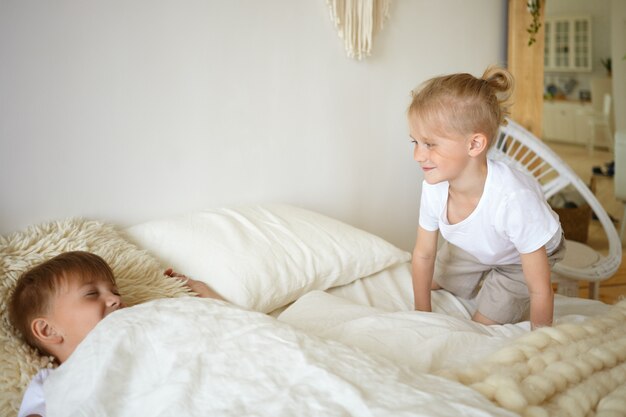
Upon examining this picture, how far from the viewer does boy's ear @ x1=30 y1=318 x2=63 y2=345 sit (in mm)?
1271

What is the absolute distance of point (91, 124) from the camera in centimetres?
165

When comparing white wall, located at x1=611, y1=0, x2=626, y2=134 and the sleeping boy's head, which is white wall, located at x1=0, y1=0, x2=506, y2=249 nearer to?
the sleeping boy's head

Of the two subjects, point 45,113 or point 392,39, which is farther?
point 392,39

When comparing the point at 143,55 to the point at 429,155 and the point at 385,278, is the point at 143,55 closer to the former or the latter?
the point at 429,155

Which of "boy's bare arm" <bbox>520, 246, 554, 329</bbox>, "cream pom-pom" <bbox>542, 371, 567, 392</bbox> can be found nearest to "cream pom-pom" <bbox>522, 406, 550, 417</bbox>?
"cream pom-pom" <bbox>542, 371, 567, 392</bbox>

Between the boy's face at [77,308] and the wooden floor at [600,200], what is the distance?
1.25m

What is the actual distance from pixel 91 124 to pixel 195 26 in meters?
0.44

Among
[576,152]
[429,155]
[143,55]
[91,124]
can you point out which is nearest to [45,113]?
[91,124]

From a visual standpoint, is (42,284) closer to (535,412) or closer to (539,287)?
(535,412)

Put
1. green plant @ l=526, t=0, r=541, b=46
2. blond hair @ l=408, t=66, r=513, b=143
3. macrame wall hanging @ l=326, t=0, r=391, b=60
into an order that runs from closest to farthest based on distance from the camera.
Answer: blond hair @ l=408, t=66, r=513, b=143
macrame wall hanging @ l=326, t=0, r=391, b=60
green plant @ l=526, t=0, r=541, b=46

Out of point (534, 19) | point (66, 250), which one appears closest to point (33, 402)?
point (66, 250)

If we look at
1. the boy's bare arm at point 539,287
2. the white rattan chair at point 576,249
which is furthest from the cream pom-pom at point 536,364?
the white rattan chair at point 576,249

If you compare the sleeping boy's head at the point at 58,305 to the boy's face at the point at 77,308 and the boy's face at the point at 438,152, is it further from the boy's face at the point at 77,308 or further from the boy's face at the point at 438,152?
the boy's face at the point at 438,152

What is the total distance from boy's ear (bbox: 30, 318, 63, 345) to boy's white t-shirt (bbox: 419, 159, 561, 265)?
1027mm
